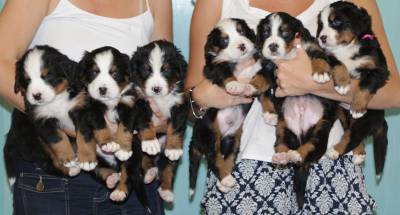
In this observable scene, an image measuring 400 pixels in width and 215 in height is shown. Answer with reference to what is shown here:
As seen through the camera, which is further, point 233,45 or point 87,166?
point 233,45

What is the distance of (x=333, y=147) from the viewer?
2.02m

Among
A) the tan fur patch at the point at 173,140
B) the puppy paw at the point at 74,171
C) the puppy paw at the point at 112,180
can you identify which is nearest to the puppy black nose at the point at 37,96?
the puppy paw at the point at 74,171

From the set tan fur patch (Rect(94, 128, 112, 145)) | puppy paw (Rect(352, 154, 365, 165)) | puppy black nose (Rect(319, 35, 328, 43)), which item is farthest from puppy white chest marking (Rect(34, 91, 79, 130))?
puppy paw (Rect(352, 154, 365, 165))

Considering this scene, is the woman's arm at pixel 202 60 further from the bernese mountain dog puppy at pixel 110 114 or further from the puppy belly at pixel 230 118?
the bernese mountain dog puppy at pixel 110 114

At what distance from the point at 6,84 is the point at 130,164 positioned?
52 centimetres

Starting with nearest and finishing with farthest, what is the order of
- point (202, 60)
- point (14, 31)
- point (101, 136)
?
point (14, 31) → point (101, 136) → point (202, 60)

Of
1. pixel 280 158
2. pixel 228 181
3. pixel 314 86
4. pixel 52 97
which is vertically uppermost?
pixel 314 86

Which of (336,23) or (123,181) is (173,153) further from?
(336,23)

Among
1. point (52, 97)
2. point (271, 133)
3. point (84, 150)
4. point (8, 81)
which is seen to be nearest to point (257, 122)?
point (271, 133)

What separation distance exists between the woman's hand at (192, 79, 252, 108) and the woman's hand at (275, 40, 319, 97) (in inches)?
6.6

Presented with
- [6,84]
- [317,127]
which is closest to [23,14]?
[6,84]

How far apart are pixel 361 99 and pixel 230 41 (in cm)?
51

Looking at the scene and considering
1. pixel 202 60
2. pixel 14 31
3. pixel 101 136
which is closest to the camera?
pixel 14 31

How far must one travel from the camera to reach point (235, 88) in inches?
78.0
